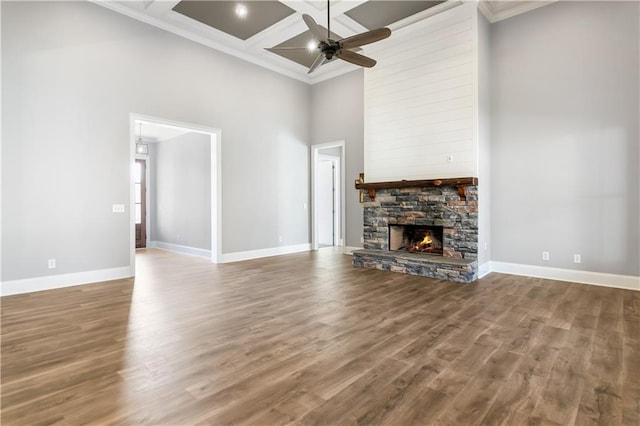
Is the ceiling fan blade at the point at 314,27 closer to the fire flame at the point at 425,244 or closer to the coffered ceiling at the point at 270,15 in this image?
the coffered ceiling at the point at 270,15

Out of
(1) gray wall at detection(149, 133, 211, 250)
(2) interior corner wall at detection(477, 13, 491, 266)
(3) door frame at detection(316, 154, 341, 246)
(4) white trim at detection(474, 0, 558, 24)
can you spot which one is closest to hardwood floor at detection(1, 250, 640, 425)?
(2) interior corner wall at detection(477, 13, 491, 266)

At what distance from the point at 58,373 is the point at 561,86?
6.55m

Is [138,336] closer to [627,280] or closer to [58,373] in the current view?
[58,373]

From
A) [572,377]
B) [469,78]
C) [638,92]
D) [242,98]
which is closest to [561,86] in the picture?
[638,92]

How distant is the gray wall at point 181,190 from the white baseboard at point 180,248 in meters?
0.09

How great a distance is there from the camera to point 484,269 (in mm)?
5055

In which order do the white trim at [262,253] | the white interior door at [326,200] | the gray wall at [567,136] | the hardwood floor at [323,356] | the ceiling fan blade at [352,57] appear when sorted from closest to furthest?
the hardwood floor at [323,356] < the ceiling fan blade at [352,57] < the gray wall at [567,136] < the white trim at [262,253] < the white interior door at [326,200]

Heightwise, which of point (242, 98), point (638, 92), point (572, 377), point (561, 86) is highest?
point (242, 98)

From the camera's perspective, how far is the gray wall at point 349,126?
6977mm

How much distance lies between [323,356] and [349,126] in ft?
18.9

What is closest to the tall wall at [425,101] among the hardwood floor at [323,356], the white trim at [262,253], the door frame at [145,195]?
the hardwood floor at [323,356]

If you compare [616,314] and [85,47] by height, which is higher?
[85,47]

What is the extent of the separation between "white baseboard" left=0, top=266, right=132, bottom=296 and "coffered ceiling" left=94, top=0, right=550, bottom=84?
3980mm

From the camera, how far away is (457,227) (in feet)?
16.3
